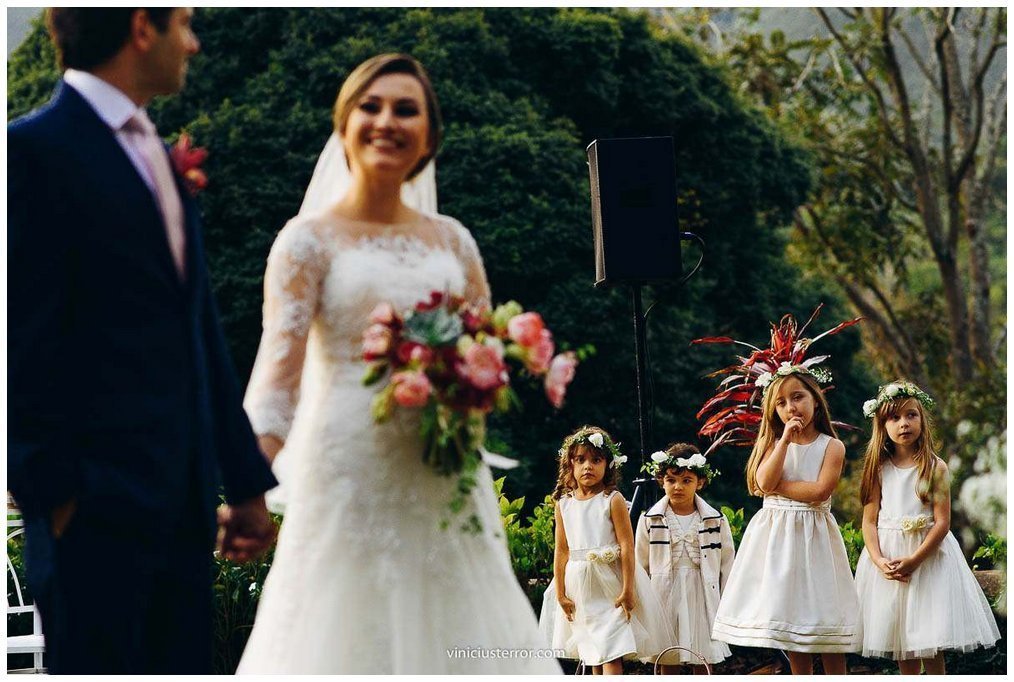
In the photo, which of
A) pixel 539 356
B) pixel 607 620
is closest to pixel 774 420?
pixel 607 620

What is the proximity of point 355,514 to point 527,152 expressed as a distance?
374 inches

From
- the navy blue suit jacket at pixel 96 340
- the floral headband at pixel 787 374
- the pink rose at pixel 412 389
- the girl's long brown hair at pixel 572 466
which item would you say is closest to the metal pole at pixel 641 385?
the girl's long brown hair at pixel 572 466

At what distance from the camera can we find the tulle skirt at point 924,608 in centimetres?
548

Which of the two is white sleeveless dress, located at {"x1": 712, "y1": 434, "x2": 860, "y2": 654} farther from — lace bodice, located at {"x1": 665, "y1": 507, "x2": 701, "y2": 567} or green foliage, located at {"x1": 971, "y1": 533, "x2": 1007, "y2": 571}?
green foliage, located at {"x1": 971, "y1": 533, "x2": 1007, "y2": 571}

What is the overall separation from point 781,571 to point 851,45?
14.4 meters

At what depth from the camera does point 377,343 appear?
3383mm

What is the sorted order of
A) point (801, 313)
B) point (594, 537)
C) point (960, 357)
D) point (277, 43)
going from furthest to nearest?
point (960, 357) → point (801, 313) → point (277, 43) → point (594, 537)

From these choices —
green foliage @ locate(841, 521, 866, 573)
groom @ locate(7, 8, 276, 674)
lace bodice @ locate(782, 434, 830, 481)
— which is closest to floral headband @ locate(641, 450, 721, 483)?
lace bodice @ locate(782, 434, 830, 481)

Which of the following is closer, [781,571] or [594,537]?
[781,571]

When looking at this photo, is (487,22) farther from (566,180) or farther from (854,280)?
(854,280)

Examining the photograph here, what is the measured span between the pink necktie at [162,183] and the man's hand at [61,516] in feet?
1.89

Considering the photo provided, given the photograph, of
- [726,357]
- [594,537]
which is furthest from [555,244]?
[594,537]

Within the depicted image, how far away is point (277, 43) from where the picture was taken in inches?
535

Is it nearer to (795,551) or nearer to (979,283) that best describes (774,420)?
(795,551)
